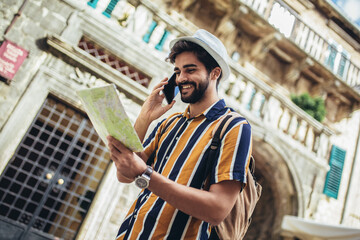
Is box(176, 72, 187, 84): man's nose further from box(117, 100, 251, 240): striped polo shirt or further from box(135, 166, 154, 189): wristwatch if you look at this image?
box(135, 166, 154, 189): wristwatch

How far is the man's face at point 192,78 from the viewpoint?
1.55m

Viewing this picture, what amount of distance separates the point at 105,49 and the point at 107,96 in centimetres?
477

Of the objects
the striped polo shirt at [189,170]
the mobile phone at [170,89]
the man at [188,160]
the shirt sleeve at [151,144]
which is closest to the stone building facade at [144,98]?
the shirt sleeve at [151,144]

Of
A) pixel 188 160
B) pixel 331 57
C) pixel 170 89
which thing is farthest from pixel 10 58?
pixel 331 57

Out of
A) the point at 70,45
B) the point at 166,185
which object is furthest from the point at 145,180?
the point at 70,45

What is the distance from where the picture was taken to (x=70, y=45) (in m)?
4.95

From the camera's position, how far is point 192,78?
5.07 ft

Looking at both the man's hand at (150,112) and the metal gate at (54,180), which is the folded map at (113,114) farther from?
the metal gate at (54,180)

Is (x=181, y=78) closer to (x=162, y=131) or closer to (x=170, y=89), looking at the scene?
(x=170, y=89)

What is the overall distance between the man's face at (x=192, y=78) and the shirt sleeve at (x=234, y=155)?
356 mm

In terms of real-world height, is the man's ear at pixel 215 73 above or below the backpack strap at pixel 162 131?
above

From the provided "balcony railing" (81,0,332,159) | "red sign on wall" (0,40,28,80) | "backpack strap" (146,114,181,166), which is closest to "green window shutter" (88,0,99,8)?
"balcony railing" (81,0,332,159)

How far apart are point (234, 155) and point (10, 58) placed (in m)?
4.90

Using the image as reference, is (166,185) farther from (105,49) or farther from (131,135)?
(105,49)
